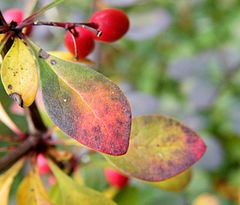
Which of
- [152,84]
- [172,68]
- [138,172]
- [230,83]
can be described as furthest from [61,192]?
[152,84]

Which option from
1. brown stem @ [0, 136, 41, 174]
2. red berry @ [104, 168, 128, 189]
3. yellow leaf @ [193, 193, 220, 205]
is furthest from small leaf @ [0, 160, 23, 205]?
yellow leaf @ [193, 193, 220, 205]

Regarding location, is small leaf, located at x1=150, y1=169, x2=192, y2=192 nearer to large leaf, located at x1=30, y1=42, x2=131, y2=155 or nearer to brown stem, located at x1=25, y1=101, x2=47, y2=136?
brown stem, located at x1=25, y1=101, x2=47, y2=136

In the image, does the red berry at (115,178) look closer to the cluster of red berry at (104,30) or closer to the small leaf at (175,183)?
the small leaf at (175,183)

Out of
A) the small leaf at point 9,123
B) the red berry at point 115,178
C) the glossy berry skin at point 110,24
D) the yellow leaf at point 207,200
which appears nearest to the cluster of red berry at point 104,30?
the glossy berry skin at point 110,24

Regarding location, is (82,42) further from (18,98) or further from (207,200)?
(207,200)

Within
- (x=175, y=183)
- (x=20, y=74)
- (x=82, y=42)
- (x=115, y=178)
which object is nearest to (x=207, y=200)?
(x=115, y=178)

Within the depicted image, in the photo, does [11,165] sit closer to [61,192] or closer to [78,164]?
[61,192]
